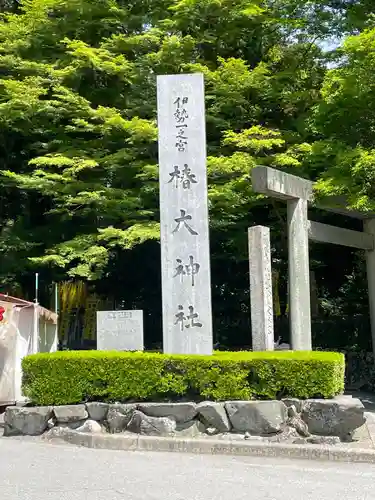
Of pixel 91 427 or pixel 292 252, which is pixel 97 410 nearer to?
pixel 91 427

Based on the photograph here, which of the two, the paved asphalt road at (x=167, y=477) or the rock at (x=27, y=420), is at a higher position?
the rock at (x=27, y=420)

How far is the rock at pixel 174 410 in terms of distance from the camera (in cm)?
859

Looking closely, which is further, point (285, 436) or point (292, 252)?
point (292, 252)

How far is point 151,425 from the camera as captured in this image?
862 cm

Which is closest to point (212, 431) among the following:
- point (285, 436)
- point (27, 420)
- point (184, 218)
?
point (285, 436)

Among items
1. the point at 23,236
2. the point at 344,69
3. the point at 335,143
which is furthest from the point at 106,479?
the point at 23,236

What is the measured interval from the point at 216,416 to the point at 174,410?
63cm

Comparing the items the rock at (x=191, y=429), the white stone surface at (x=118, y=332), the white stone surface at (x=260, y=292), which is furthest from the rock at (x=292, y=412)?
the white stone surface at (x=118, y=332)

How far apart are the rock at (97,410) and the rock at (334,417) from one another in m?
2.97

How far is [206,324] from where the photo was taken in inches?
376

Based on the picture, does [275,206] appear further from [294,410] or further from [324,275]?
[294,410]

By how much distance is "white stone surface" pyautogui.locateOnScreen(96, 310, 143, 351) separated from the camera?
9758 millimetres

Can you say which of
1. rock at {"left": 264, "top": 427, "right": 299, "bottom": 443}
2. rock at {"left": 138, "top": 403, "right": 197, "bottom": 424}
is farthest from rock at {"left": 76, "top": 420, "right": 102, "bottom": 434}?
rock at {"left": 264, "top": 427, "right": 299, "bottom": 443}

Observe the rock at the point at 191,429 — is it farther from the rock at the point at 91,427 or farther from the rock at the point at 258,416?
the rock at the point at 91,427
